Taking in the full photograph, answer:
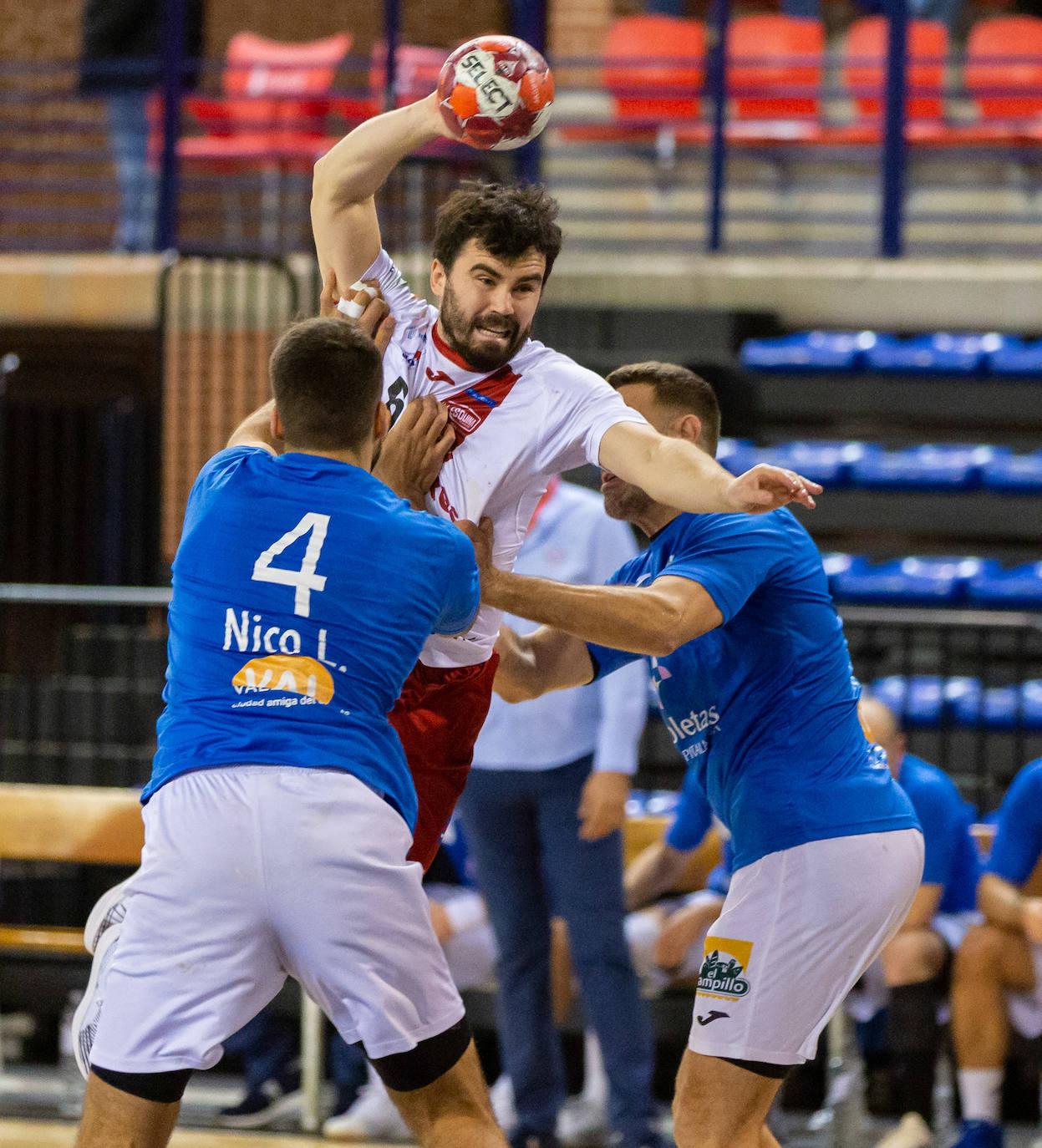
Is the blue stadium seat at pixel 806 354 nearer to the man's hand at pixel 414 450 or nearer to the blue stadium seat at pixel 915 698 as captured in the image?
the blue stadium seat at pixel 915 698

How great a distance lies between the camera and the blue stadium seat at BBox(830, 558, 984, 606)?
725 centimetres

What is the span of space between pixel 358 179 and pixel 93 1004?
167 cm

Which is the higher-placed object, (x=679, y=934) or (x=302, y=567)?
(x=302, y=567)

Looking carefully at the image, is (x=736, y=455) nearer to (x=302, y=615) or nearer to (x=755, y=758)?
(x=755, y=758)

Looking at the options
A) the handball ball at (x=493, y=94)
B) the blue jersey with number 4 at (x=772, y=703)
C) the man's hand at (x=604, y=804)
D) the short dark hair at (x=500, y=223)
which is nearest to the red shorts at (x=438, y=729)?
the blue jersey with number 4 at (x=772, y=703)

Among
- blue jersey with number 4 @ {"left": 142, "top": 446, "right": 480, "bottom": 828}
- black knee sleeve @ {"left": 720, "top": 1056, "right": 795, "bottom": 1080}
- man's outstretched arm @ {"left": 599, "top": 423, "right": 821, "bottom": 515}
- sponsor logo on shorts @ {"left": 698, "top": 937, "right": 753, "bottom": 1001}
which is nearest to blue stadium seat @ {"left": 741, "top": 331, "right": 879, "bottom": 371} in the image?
man's outstretched arm @ {"left": 599, "top": 423, "right": 821, "bottom": 515}

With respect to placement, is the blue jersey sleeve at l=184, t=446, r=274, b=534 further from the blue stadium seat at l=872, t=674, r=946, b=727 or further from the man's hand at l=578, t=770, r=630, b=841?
the blue stadium seat at l=872, t=674, r=946, b=727

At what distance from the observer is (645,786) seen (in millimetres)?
6695

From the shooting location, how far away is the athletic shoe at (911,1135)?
16.0ft

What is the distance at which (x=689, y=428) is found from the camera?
363cm

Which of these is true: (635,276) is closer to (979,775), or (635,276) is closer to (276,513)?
(979,775)

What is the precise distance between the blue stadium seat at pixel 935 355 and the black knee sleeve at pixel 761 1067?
209 inches

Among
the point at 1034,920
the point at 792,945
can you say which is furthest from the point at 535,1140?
the point at 792,945

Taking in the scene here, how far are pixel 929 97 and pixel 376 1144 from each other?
6.36 m
